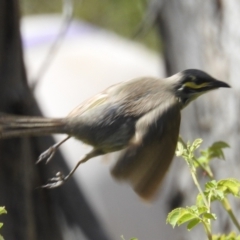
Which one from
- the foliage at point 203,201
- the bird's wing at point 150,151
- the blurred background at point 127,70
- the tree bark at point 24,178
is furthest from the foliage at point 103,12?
the foliage at point 203,201

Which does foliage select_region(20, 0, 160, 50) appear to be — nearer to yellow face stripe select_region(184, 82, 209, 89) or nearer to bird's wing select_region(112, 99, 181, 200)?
yellow face stripe select_region(184, 82, 209, 89)

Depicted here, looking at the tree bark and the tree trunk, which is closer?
the tree bark

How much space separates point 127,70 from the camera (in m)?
4.59

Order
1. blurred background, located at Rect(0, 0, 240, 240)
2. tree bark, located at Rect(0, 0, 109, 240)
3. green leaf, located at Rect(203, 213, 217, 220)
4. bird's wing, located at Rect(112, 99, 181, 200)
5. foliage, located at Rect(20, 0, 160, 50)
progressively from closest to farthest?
green leaf, located at Rect(203, 213, 217, 220) → bird's wing, located at Rect(112, 99, 181, 200) → tree bark, located at Rect(0, 0, 109, 240) → blurred background, located at Rect(0, 0, 240, 240) → foliage, located at Rect(20, 0, 160, 50)

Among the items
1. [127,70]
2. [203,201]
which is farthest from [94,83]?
[203,201]

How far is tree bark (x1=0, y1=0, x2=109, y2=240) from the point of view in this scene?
2125 mm

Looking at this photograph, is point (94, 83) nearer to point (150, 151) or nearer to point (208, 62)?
point (208, 62)

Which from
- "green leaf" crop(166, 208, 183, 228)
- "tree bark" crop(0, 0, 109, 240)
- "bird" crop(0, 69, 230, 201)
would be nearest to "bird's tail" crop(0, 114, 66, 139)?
"bird" crop(0, 69, 230, 201)

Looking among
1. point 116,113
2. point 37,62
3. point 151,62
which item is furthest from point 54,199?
point 151,62

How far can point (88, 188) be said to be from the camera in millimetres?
3846

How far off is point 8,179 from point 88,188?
5.66 feet

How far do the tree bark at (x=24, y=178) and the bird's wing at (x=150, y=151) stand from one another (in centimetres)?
81

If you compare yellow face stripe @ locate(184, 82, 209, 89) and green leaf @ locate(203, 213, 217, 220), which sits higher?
yellow face stripe @ locate(184, 82, 209, 89)

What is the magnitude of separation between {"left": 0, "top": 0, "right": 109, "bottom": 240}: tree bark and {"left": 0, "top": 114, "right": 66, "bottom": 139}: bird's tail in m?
0.69
